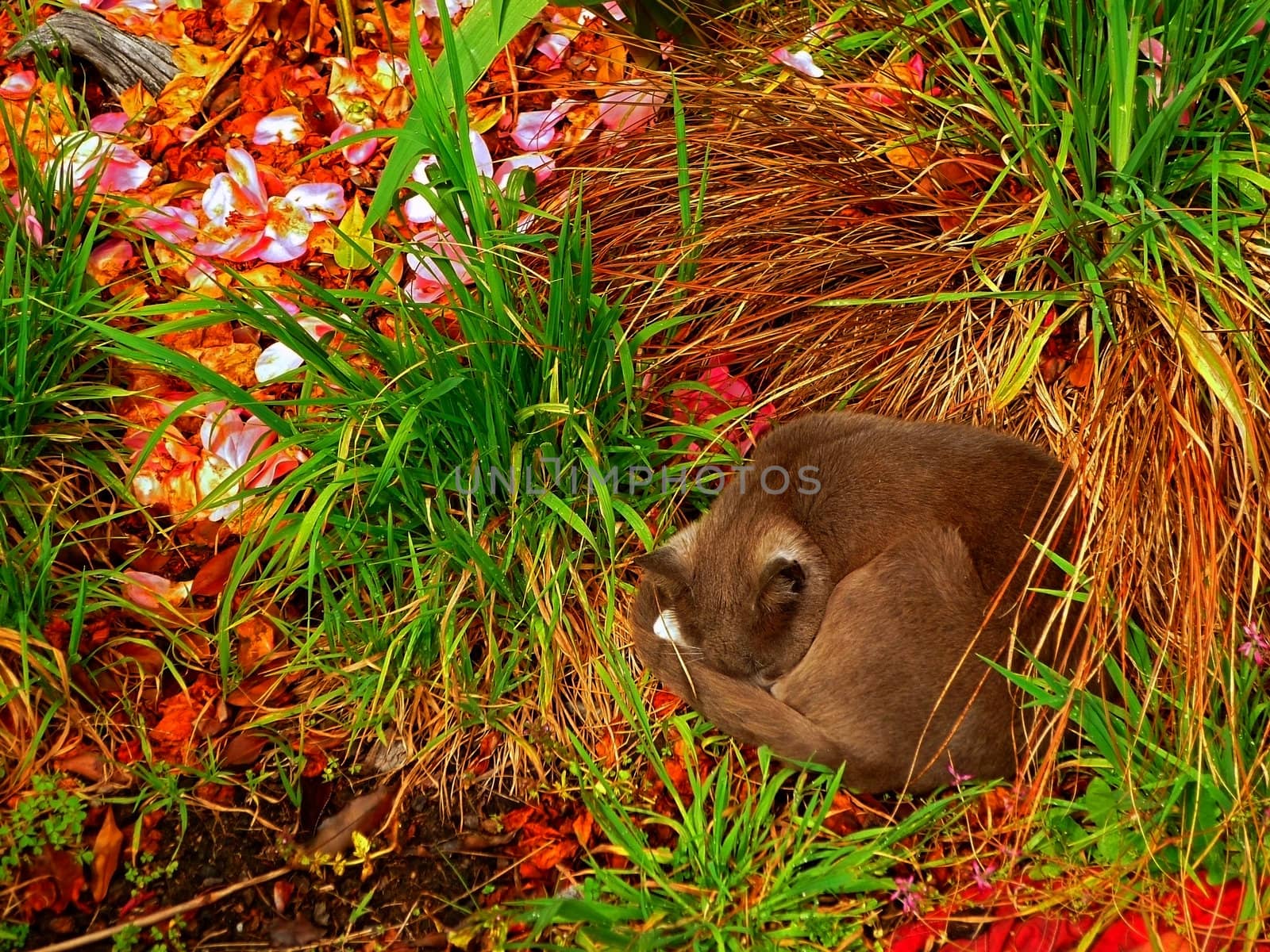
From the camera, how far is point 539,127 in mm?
3514

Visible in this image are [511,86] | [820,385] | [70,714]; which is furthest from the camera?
[511,86]

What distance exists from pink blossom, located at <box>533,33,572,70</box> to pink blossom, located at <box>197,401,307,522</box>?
1.62m

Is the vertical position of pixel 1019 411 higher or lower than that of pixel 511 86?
lower

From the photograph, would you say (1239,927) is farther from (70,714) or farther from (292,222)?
(292,222)

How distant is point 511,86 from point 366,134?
0.73 metres

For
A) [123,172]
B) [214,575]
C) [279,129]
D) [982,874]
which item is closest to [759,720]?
[982,874]

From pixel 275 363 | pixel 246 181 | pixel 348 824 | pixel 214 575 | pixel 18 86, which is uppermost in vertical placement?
pixel 18 86

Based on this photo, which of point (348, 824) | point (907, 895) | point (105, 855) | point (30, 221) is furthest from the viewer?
point (30, 221)

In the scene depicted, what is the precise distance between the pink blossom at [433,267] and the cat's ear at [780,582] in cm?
115

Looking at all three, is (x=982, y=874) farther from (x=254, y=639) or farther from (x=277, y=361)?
(x=277, y=361)

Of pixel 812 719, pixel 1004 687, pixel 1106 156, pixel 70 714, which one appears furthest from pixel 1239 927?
pixel 70 714

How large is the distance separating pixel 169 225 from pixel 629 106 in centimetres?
149

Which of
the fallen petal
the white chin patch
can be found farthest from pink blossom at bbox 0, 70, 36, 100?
the white chin patch

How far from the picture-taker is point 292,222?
3.36 m
